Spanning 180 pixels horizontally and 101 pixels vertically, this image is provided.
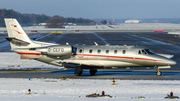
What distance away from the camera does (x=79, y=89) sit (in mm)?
21844

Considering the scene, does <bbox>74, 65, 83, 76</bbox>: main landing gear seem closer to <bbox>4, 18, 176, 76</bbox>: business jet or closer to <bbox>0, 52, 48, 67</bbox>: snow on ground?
<bbox>4, 18, 176, 76</bbox>: business jet

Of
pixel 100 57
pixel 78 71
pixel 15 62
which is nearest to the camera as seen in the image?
pixel 100 57

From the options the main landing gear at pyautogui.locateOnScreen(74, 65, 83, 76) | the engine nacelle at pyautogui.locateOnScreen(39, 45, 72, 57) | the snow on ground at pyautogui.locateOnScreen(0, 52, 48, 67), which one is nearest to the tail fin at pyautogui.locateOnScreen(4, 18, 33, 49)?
the engine nacelle at pyautogui.locateOnScreen(39, 45, 72, 57)

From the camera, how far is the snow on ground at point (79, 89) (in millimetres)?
19219

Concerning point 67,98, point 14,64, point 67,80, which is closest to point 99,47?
point 67,80

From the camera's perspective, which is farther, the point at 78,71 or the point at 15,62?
the point at 15,62

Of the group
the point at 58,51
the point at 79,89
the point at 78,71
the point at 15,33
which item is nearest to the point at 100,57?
the point at 78,71

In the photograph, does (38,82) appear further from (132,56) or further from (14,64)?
(14,64)

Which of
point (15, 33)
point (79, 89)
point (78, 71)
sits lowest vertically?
point (79, 89)

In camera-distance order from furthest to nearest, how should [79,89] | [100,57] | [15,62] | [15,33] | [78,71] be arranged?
[15,62] → [15,33] → [78,71] → [100,57] → [79,89]

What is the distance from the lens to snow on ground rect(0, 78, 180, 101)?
1922 centimetres

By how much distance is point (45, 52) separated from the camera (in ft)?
94.1

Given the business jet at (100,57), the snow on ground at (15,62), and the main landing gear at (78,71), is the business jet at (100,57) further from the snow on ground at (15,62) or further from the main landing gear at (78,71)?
the snow on ground at (15,62)

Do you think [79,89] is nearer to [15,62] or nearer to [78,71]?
[78,71]
